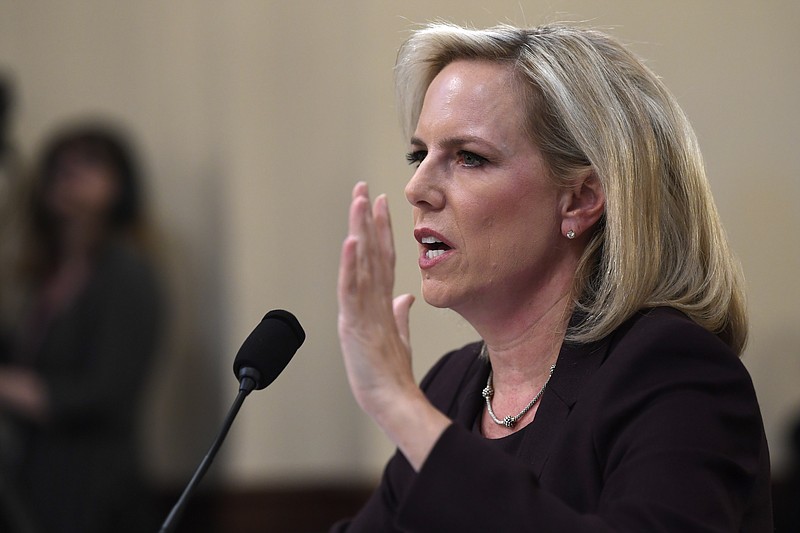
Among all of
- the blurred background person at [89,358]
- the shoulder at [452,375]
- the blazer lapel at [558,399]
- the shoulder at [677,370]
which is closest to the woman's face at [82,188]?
the blurred background person at [89,358]

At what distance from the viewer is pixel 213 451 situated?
1736 mm

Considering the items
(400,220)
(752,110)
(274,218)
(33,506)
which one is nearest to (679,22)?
(752,110)

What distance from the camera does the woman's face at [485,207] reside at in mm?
2074

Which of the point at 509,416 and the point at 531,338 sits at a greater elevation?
the point at 531,338

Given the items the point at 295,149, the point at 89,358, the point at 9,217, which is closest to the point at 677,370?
the point at 89,358

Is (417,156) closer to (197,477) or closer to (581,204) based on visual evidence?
(581,204)

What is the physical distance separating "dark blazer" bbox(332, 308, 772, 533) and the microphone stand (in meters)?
0.30

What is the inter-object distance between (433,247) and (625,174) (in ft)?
1.26

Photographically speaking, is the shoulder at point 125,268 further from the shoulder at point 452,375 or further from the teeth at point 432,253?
the teeth at point 432,253

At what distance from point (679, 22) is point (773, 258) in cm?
109

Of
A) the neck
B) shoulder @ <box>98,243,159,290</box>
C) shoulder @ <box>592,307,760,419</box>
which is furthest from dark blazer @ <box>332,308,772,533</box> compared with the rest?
shoulder @ <box>98,243,159,290</box>

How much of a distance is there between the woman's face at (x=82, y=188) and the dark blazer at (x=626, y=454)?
10.8 ft

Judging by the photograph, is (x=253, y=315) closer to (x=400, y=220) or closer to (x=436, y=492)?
(x=400, y=220)

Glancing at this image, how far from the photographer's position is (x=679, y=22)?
4.70 m
